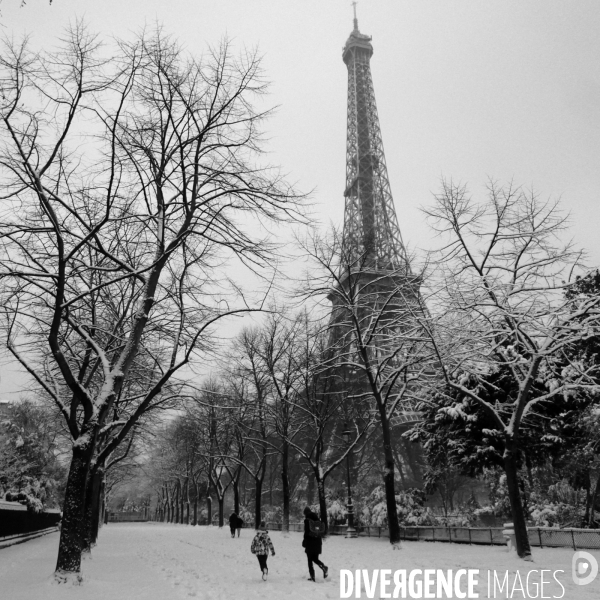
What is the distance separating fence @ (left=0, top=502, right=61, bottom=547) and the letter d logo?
751 inches

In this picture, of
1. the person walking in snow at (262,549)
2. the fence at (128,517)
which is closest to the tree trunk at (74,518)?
the person walking in snow at (262,549)

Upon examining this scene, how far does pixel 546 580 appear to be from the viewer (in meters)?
10.2

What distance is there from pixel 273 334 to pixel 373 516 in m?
10.7

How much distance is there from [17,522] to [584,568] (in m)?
22.7

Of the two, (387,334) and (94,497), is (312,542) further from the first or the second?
(94,497)

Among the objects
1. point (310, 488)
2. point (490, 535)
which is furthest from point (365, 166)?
point (490, 535)

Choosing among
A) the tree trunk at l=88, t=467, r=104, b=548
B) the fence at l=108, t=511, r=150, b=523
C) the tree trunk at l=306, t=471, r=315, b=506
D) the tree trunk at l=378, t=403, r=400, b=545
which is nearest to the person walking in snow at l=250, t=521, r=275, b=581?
the tree trunk at l=378, t=403, r=400, b=545

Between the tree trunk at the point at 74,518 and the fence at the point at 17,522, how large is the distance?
1252 cm

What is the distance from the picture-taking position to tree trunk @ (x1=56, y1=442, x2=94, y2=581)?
950 centimetres

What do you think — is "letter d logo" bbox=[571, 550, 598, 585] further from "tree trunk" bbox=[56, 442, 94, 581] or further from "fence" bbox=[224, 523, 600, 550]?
"tree trunk" bbox=[56, 442, 94, 581]

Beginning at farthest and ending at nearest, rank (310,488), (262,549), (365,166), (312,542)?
1. (365,166)
2. (310,488)
3. (262,549)
4. (312,542)

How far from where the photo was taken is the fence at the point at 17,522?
20.5 meters

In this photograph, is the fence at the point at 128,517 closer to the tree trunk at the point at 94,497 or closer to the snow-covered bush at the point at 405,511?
the snow-covered bush at the point at 405,511

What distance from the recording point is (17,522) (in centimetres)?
2339
